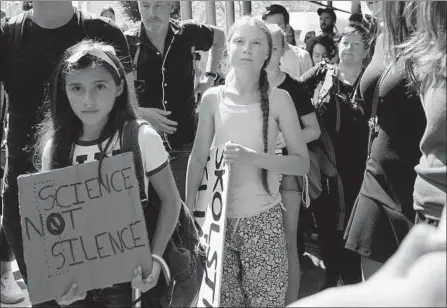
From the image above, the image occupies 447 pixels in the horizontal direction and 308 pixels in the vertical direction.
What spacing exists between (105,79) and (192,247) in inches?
27.2

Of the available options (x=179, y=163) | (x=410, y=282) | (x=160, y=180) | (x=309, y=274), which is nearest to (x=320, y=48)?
(x=309, y=274)

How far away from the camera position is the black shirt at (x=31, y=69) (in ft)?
9.21

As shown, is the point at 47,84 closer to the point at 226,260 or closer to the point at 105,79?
the point at 105,79

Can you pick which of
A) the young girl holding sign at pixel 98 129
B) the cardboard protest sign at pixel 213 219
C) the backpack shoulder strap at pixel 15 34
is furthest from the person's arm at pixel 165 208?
the backpack shoulder strap at pixel 15 34

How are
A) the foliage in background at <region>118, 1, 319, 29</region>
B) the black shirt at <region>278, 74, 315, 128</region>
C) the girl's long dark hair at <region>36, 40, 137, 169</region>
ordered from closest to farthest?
the girl's long dark hair at <region>36, 40, 137, 169</region>, the black shirt at <region>278, 74, 315, 128</region>, the foliage in background at <region>118, 1, 319, 29</region>

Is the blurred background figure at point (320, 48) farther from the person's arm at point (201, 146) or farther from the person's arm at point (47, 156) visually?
the person's arm at point (47, 156)

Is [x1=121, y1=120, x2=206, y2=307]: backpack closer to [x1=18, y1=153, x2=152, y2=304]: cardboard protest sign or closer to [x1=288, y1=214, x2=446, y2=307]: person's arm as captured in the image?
[x1=18, y1=153, x2=152, y2=304]: cardboard protest sign

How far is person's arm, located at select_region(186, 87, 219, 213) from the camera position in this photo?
10.2 ft

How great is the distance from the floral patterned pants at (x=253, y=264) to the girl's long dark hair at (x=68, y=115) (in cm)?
81

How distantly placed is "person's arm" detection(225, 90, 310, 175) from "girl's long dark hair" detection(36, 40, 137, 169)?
0.69 metres

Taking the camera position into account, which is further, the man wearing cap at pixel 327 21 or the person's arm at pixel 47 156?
the man wearing cap at pixel 327 21

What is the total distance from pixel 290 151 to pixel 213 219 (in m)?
0.51

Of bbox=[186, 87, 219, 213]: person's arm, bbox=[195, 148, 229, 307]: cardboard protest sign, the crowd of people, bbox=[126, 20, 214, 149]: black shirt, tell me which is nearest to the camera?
the crowd of people

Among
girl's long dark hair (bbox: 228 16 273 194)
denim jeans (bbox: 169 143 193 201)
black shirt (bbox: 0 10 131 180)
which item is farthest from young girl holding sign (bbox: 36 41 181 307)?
denim jeans (bbox: 169 143 193 201)
